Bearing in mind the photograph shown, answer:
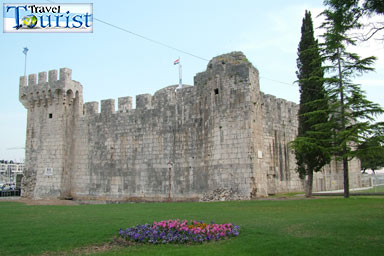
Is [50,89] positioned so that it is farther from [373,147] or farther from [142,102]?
[373,147]

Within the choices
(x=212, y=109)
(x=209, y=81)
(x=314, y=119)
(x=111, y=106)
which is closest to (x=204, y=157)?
(x=212, y=109)

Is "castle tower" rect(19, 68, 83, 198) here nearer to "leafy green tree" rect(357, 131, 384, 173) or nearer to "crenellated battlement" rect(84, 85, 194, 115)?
"crenellated battlement" rect(84, 85, 194, 115)

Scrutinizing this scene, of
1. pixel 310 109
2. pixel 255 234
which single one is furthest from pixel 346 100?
pixel 255 234

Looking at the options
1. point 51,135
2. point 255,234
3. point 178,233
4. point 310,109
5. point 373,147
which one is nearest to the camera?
point 255,234

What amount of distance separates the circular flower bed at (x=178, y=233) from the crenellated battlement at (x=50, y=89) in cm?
2104

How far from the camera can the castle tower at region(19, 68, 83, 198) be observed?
93.9 feet

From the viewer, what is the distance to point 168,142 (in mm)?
24266

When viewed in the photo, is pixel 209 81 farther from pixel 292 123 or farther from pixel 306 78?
pixel 292 123

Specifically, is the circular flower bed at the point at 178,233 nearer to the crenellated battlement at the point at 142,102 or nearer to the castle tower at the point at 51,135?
the crenellated battlement at the point at 142,102

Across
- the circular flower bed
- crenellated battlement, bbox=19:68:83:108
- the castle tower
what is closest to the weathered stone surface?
the circular flower bed

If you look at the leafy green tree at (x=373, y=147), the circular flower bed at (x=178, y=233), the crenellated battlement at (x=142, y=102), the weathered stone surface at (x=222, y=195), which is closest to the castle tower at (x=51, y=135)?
the crenellated battlement at (x=142, y=102)

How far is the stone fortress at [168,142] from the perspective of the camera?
20.9m

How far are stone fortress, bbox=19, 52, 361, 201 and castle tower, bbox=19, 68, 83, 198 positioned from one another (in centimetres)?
7

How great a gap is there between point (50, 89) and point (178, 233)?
22.7 metres
